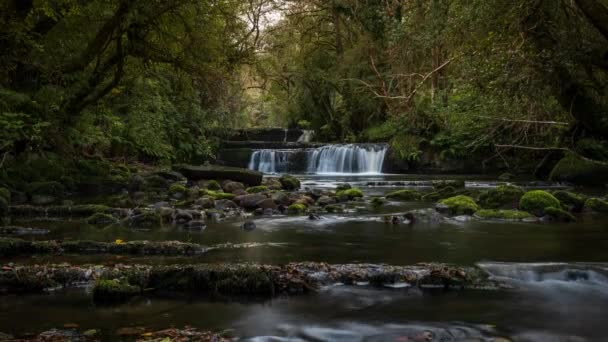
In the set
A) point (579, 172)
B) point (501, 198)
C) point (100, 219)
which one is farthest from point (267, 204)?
point (579, 172)

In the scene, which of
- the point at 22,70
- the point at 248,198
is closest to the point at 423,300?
the point at 248,198

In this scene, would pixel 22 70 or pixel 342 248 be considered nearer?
pixel 342 248

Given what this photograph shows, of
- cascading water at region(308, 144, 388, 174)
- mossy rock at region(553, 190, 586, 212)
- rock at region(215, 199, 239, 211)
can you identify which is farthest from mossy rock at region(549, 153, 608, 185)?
rock at region(215, 199, 239, 211)

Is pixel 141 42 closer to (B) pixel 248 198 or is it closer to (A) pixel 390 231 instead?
(B) pixel 248 198

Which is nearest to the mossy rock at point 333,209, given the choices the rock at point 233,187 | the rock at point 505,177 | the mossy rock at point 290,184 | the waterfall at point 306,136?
the rock at point 233,187

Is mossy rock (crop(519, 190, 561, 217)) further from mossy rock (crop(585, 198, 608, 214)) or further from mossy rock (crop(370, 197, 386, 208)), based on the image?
mossy rock (crop(370, 197, 386, 208))

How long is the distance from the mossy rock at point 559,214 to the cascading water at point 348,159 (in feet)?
52.6

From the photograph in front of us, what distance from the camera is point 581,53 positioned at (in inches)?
333

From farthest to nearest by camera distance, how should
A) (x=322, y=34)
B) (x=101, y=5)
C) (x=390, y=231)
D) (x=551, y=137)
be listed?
(x=322, y=34) → (x=551, y=137) → (x=101, y=5) → (x=390, y=231)

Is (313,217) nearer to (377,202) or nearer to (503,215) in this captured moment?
(377,202)

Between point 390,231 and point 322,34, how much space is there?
1028 inches

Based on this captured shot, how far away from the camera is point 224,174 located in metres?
19.3

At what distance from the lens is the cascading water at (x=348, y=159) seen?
27422mm

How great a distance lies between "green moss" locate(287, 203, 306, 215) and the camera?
497 inches
